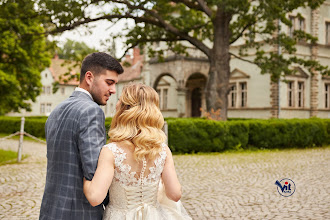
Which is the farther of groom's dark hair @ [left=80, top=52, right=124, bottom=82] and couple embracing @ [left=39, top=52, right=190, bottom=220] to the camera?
groom's dark hair @ [left=80, top=52, right=124, bottom=82]

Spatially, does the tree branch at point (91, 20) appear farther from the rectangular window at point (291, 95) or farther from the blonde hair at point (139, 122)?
the blonde hair at point (139, 122)

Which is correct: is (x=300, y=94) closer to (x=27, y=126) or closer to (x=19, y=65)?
(x=27, y=126)

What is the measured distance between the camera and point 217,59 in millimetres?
17594

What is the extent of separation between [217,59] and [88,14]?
596 centimetres

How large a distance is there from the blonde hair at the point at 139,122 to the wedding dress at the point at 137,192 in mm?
82

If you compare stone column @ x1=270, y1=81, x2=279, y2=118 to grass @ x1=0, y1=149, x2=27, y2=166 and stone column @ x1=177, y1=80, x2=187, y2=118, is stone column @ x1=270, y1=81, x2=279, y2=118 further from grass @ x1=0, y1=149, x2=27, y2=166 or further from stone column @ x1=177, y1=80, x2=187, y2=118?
grass @ x1=0, y1=149, x2=27, y2=166

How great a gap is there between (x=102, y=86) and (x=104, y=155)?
1.61 ft

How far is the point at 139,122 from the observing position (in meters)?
2.44

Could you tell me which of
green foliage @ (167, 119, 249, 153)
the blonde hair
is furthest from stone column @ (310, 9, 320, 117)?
the blonde hair

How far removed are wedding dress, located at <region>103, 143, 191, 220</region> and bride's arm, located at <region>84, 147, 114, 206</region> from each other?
0.12 meters

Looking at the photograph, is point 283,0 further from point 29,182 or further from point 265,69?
point 29,182

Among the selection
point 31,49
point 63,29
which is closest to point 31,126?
point 31,49

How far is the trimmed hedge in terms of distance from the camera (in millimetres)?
14203

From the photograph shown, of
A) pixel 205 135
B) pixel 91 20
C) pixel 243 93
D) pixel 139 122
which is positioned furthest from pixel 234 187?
pixel 243 93
